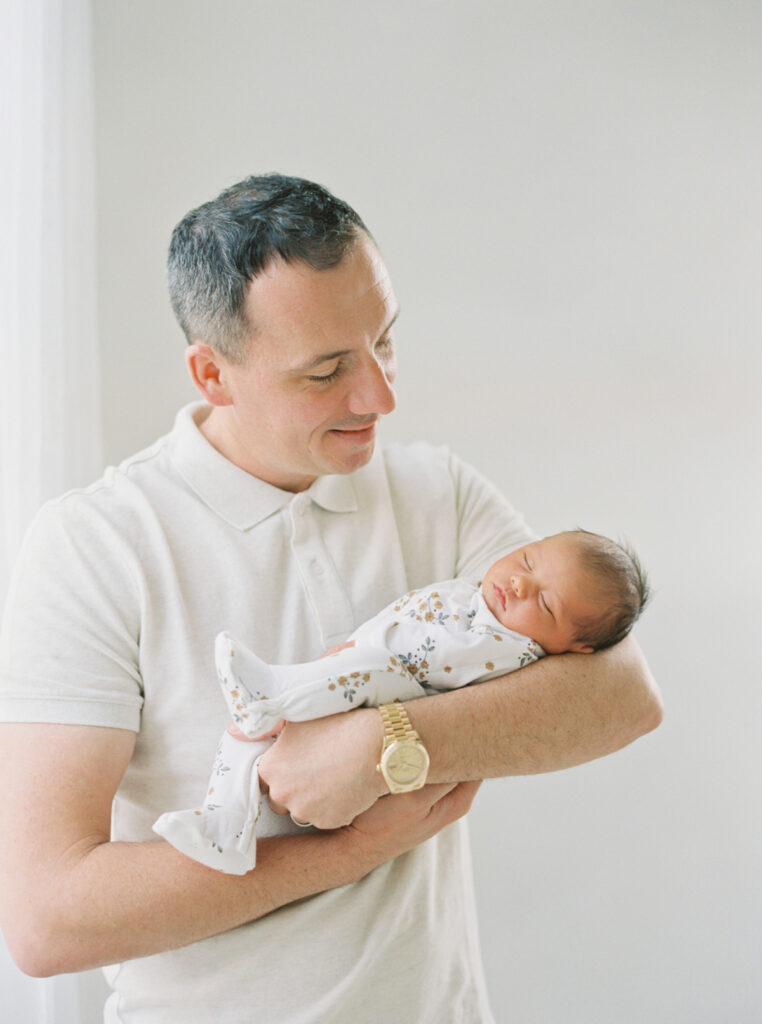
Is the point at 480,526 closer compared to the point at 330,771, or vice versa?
the point at 330,771

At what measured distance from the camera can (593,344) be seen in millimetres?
2713

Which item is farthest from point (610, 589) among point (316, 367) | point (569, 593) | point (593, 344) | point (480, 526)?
point (593, 344)

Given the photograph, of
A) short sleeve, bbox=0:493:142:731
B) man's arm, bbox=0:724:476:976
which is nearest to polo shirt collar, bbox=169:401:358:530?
Result: short sleeve, bbox=0:493:142:731

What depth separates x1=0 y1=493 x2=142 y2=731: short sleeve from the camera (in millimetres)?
1335

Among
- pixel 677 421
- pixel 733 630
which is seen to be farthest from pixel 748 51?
pixel 733 630

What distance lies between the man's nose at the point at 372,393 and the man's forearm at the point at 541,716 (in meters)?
0.43

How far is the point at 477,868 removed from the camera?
2.64 meters

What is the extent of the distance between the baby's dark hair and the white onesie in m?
0.10

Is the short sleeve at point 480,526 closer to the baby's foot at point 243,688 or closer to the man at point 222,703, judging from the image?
the man at point 222,703

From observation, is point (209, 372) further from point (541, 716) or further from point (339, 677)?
point (541, 716)

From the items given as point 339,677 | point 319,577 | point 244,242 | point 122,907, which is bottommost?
→ point 122,907

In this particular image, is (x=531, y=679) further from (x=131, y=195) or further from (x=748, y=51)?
(x=748, y=51)

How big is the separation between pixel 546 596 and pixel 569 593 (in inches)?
1.3

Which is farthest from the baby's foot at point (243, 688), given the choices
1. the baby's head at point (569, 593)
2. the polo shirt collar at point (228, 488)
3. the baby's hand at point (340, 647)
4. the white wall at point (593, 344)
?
the white wall at point (593, 344)
